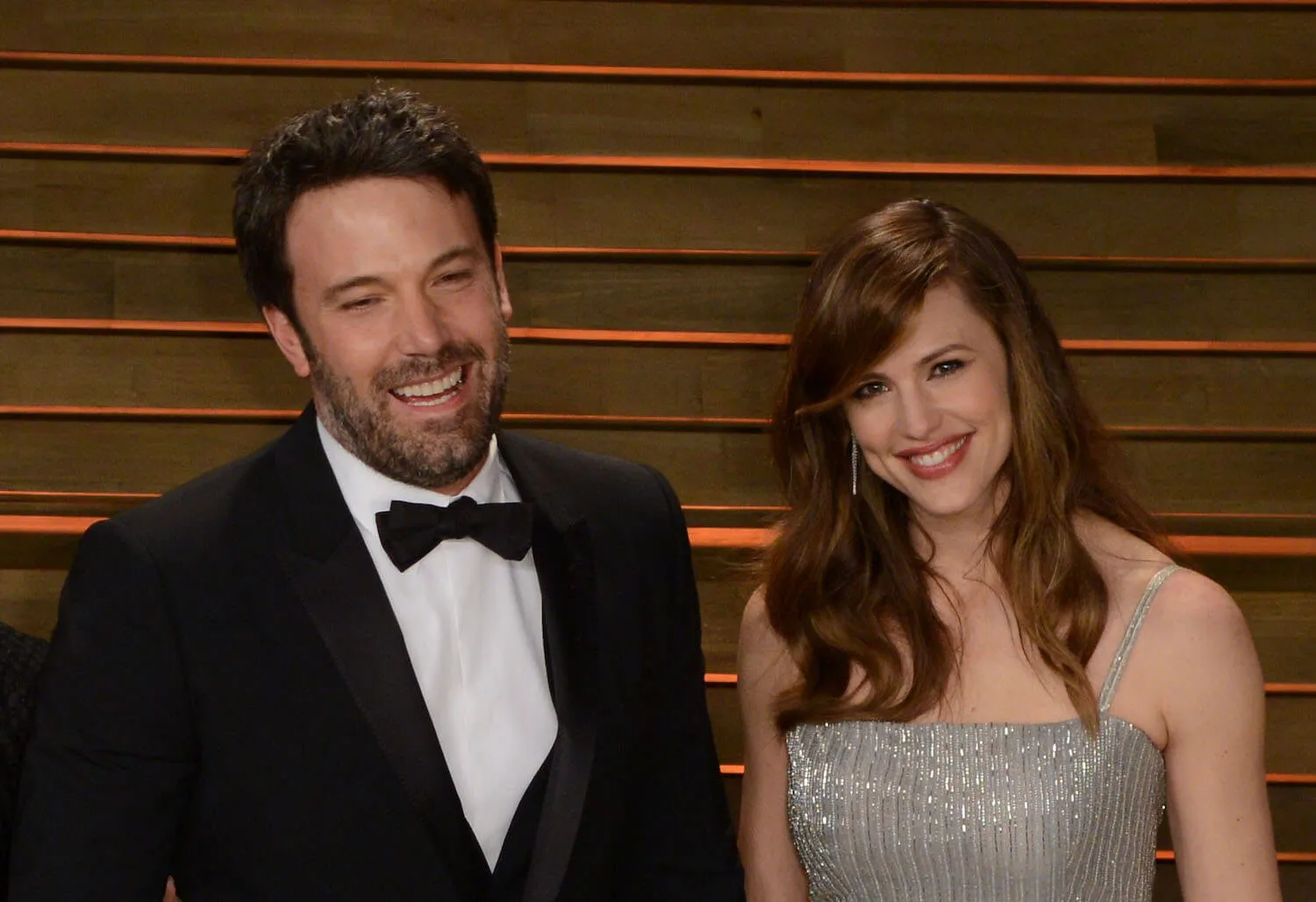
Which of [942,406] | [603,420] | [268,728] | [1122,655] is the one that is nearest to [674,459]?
[603,420]

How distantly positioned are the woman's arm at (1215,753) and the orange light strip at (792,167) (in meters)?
1.62

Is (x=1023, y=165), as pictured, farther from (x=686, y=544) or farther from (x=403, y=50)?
(x=686, y=544)

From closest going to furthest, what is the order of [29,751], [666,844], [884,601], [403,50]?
[29,751] → [666,844] → [884,601] → [403,50]

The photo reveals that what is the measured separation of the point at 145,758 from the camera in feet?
6.12

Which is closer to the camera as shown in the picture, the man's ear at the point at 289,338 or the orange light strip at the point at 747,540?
the man's ear at the point at 289,338

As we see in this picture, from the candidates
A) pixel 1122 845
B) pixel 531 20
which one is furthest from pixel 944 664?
pixel 531 20

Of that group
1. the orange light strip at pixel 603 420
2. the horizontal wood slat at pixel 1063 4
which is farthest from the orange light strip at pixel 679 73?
the orange light strip at pixel 603 420

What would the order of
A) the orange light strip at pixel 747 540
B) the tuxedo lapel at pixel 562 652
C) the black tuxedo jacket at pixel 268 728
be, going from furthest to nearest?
the orange light strip at pixel 747 540 → the tuxedo lapel at pixel 562 652 → the black tuxedo jacket at pixel 268 728

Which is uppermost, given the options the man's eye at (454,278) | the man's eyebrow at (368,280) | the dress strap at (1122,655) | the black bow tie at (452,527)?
the man's eyebrow at (368,280)

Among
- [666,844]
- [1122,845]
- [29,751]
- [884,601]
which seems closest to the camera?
[29,751]

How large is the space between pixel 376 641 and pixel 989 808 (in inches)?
36.3

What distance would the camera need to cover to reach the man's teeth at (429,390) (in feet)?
6.57

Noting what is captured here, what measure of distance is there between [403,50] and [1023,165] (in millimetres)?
1388

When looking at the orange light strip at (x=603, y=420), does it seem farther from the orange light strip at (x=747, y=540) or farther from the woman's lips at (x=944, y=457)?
the woman's lips at (x=944, y=457)
